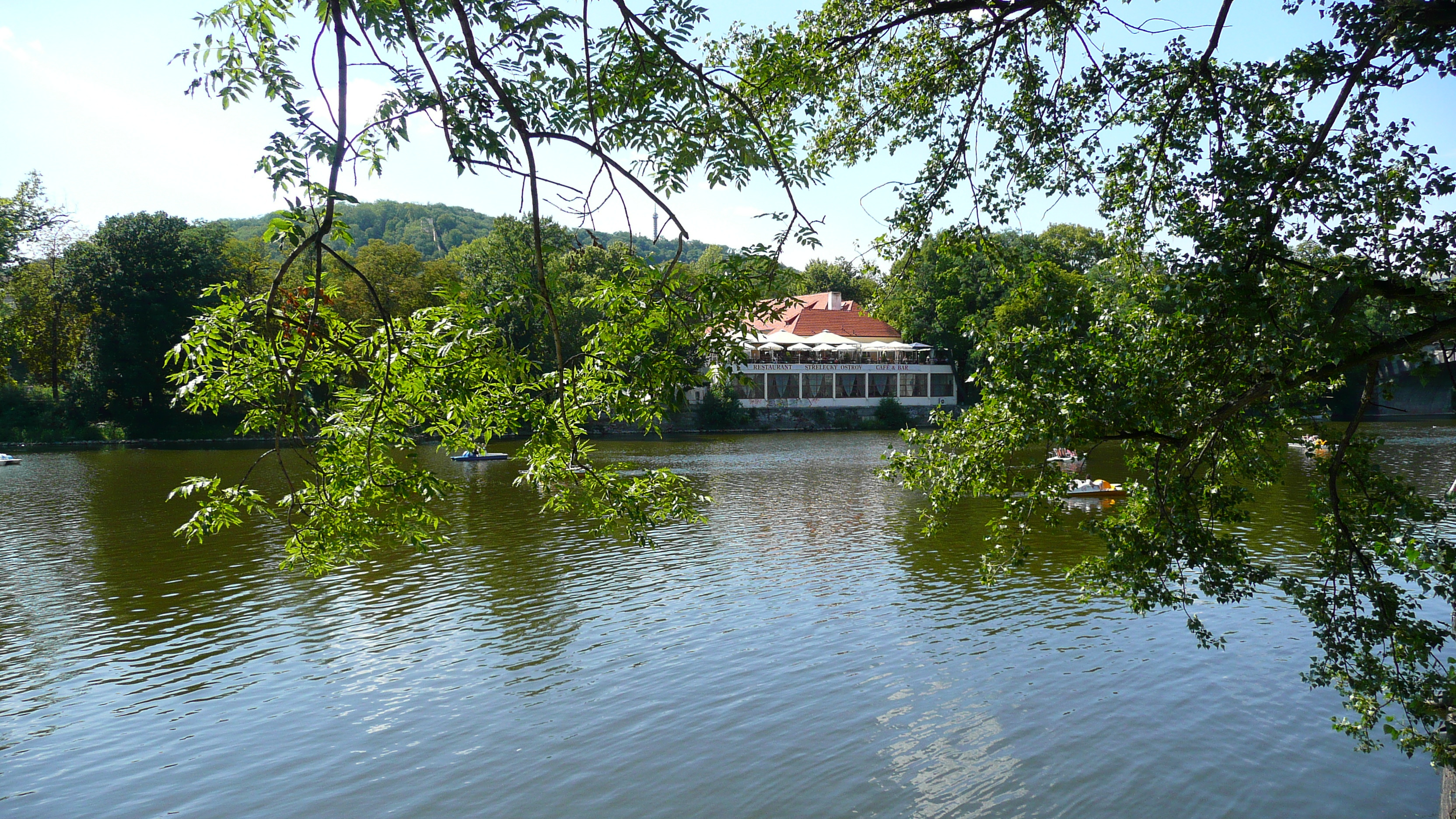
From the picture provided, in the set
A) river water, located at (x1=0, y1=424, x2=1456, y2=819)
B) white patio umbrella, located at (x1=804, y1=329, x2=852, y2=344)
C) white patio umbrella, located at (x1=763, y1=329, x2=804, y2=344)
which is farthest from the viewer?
white patio umbrella, located at (x1=804, y1=329, x2=852, y2=344)

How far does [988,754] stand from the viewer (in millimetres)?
8789

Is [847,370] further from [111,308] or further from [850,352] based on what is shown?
[111,308]

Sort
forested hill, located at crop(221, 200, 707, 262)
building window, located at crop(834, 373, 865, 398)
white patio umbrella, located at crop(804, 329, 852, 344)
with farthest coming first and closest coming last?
forested hill, located at crop(221, 200, 707, 262)
building window, located at crop(834, 373, 865, 398)
white patio umbrella, located at crop(804, 329, 852, 344)

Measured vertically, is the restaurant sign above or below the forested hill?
below

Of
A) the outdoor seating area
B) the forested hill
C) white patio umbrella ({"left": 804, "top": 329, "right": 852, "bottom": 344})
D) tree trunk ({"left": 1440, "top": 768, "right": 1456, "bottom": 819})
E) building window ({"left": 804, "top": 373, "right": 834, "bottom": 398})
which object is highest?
the forested hill

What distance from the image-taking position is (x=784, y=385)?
58.3 m

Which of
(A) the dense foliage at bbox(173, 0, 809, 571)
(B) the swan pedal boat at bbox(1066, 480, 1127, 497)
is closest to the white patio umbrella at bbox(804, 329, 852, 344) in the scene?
(B) the swan pedal boat at bbox(1066, 480, 1127, 497)

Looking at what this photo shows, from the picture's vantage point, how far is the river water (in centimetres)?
808

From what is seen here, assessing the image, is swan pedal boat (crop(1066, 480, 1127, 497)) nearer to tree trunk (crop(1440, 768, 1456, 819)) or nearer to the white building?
tree trunk (crop(1440, 768, 1456, 819))

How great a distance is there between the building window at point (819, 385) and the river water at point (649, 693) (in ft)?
135

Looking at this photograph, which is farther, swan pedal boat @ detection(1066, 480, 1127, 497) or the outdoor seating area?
the outdoor seating area

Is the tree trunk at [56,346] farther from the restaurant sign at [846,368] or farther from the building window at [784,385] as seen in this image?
the building window at [784,385]

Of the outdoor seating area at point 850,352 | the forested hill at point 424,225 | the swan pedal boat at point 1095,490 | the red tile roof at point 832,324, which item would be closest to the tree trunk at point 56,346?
the outdoor seating area at point 850,352

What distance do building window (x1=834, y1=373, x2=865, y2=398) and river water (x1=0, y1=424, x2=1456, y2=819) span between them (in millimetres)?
41794
